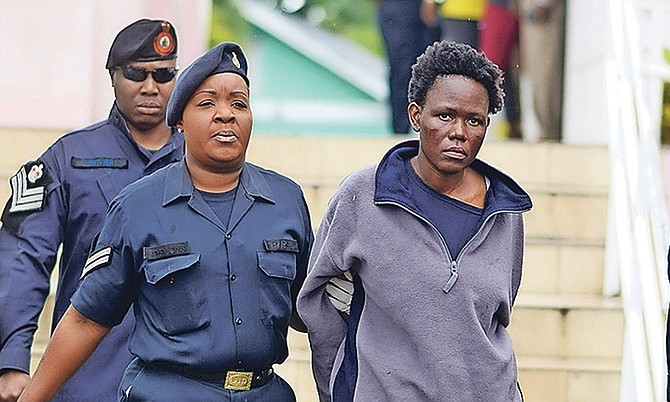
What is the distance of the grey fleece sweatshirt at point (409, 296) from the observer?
3.71 m

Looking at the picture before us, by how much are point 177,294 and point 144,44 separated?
133 centimetres

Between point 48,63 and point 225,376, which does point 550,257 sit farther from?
point 225,376

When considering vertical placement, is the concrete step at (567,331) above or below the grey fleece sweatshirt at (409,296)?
below

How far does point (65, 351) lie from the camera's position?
410 centimetres

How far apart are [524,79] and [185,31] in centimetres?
263

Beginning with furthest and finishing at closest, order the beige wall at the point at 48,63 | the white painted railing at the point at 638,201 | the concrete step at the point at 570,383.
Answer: the beige wall at the point at 48,63, the concrete step at the point at 570,383, the white painted railing at the point at 638,201

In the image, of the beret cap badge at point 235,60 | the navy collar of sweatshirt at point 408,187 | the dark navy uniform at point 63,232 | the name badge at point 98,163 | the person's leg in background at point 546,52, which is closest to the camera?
the navy collar of sweatshirt at point 408,187

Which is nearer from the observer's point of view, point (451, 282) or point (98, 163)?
point (451, 282)

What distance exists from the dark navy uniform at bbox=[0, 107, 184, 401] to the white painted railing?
2020 mm

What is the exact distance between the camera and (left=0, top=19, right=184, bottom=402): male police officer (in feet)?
15.7

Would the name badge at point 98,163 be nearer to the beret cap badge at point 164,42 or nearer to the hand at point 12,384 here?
the beret cap badge at point 164,42

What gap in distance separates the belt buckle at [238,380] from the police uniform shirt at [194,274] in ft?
0.08

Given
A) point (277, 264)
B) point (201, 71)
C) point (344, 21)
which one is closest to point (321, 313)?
point (277, 264)

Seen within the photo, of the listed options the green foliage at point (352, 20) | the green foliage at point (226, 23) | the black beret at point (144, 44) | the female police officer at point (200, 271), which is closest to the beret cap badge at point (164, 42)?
the black beret at point (144, 44)
